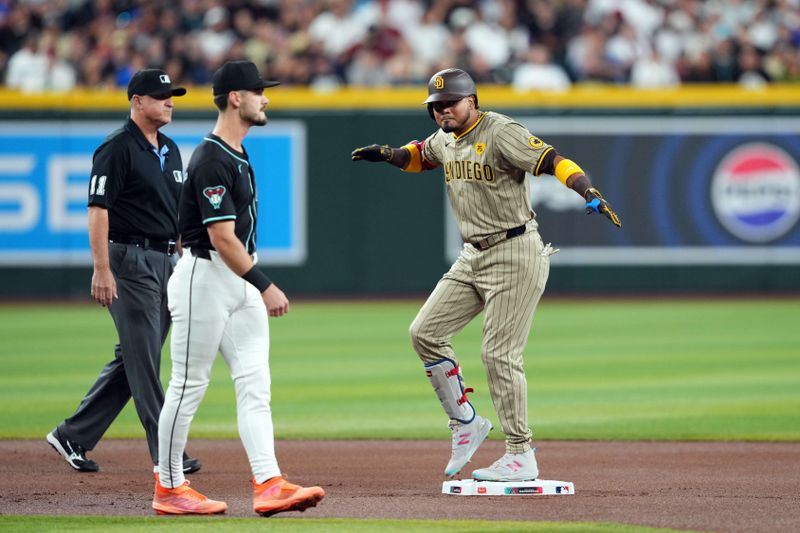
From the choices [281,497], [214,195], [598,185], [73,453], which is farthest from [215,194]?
[598,185]

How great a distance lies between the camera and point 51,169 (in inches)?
727

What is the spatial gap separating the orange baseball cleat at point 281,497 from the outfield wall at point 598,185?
42.3 feet

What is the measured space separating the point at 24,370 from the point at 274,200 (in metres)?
6.99

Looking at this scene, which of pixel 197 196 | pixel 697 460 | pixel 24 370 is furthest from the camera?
pixel 24 370

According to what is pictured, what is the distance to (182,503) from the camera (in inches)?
244

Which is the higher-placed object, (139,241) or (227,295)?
(139,241)

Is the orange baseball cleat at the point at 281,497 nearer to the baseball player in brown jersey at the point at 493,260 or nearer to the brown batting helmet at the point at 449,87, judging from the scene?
the baseball player in brown jersey at the point at 493,260

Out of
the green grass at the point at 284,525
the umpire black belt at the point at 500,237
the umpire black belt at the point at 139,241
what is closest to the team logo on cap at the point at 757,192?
the umpire black belt at the point at 500,237

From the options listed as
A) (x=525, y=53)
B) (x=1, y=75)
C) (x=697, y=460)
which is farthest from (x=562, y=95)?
(x=697, y=460)

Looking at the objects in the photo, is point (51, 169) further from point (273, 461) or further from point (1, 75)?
point (273, 461)

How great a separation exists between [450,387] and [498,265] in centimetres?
71

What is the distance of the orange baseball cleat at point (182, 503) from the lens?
6176 millimetres

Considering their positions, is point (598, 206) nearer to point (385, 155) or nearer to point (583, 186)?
point (583, 186)

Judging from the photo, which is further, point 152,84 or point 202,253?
point 152,84
